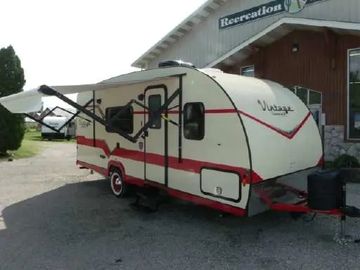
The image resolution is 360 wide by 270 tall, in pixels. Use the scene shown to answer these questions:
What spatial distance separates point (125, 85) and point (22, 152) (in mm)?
12380

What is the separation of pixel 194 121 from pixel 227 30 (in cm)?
1105

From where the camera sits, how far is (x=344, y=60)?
12734mm

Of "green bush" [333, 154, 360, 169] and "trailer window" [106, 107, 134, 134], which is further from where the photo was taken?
"green bush" [333, 154, 360, 169]

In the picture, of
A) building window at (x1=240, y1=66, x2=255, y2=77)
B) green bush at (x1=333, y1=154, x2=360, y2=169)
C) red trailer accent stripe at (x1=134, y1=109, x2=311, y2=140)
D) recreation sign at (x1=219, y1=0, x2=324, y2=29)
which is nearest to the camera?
red trailer accent stripe at (x1=134, y1=109, x2=311, y2=140)

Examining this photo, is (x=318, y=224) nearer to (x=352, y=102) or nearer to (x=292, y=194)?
(x=292, y=194)

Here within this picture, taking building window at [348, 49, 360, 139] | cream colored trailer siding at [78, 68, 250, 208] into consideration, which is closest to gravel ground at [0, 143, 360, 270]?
cream colored trailer siding at [78, 68, 250, 208]

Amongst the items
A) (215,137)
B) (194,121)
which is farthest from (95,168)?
(215,137)

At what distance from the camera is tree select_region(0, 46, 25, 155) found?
60.0ft

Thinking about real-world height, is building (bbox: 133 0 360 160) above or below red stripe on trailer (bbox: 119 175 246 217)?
above

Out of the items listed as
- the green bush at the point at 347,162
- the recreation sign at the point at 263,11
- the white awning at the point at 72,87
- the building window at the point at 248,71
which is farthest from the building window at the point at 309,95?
the white awning at the point at 72,87

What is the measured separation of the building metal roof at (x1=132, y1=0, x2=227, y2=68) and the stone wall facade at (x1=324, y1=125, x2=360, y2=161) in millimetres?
7835

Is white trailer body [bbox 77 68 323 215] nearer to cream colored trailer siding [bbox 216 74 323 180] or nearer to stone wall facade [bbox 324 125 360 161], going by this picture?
Answer: cream colored trailer siding [bbox 216 74 323 180]

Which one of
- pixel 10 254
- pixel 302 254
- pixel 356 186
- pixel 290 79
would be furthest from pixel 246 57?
pixel 10 254

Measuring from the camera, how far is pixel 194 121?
7.46 m
